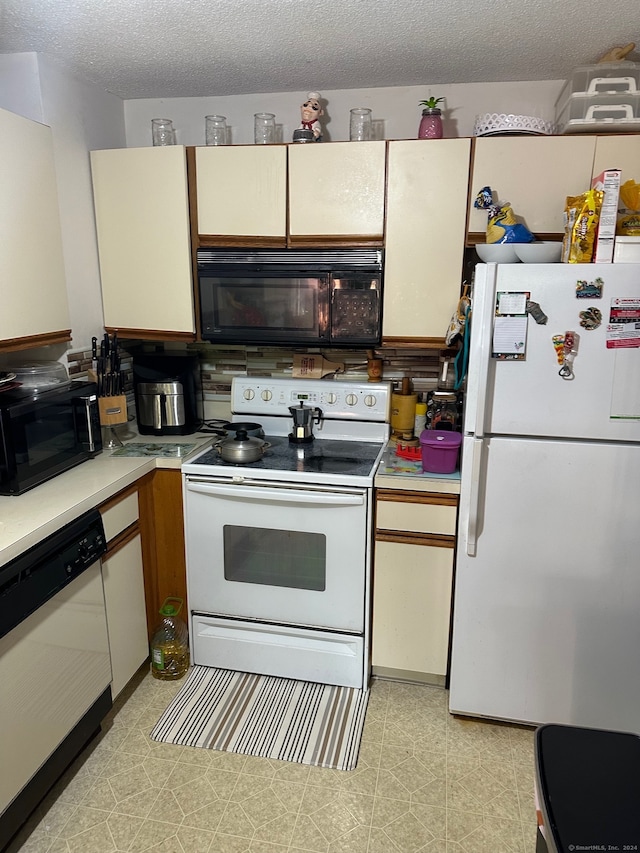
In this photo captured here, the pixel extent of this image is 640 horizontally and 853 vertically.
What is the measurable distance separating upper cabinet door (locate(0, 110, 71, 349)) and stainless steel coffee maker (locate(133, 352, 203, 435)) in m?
0.44

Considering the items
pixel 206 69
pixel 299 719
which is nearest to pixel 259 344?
pixel 206 69

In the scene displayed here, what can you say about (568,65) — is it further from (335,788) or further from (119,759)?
(119,759)

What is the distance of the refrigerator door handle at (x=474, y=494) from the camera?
1.96 m

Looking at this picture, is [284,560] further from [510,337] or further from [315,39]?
[315,39]

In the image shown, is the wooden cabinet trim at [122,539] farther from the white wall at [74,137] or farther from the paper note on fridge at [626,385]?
the paper note on fridge at [626,385]

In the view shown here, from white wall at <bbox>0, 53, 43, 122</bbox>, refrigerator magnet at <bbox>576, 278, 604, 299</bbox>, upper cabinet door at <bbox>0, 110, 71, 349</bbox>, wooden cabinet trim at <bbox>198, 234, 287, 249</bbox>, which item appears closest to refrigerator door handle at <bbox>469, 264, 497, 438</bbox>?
refrigerator magnet at <bbox>576, 278, 604, 299</bbox>

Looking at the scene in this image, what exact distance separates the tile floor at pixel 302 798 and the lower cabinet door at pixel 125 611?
8.0 inches

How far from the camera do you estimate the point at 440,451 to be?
2.21 m

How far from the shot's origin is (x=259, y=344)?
255cm

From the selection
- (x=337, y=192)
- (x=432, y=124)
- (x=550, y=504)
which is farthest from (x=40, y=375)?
(x=550, y=504)

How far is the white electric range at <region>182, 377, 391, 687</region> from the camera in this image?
225cm

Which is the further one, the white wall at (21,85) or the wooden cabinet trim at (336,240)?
the wooden cabinet trim at (336,240)

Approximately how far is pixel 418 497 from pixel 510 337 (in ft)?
2.25

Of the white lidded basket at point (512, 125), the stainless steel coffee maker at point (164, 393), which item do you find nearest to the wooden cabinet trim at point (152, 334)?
the stainless steel coffee maker at point (164, 393)
